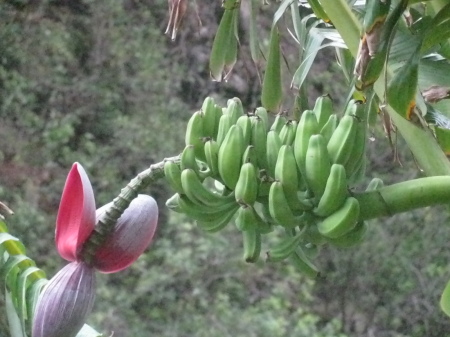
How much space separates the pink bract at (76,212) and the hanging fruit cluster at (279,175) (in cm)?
6

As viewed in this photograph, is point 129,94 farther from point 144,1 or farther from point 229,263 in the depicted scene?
point 229,263

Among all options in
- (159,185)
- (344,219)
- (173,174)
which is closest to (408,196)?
(344,219)

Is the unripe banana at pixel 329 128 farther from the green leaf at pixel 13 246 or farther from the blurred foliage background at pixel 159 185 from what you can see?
the blurred foliage background at pixel 159 185

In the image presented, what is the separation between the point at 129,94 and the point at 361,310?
2.72 feet

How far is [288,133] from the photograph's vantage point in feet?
1.42

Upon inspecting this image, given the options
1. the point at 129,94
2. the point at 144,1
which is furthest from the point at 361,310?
the point at 144,1

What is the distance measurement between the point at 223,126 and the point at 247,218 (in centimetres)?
7

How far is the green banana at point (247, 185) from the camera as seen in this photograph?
0.39 m

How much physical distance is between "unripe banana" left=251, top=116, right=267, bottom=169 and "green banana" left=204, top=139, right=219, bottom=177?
0.02 meters

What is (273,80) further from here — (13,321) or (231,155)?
(13,321)

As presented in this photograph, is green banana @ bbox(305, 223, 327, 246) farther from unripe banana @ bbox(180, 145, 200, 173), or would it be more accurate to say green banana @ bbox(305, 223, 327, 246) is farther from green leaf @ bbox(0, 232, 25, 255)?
green leaf @ bbox(0, 232, 25, 255)

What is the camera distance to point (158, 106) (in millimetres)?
1872

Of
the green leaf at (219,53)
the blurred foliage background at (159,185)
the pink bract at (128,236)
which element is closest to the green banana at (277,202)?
the pink bract at (128,236)

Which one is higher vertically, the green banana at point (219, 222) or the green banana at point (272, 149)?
the green banana at point (272, 149)
